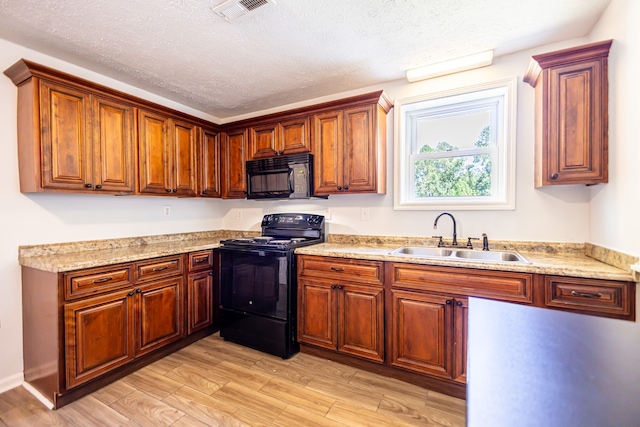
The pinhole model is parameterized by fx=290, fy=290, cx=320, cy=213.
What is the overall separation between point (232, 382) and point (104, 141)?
2146mm

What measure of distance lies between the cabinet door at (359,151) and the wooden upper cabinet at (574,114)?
120 cm

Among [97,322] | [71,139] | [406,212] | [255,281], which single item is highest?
[71,139]

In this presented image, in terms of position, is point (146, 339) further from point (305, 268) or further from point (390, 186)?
point (390, 186)

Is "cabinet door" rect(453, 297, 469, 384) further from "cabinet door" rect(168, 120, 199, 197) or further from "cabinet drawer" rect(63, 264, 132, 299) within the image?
"cabinet door" rect(168, 120, 199, 197)

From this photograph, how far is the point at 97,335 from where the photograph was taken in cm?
204

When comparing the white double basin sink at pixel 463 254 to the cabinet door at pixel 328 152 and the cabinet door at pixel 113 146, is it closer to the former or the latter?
the cabinet door at pixel 328 152

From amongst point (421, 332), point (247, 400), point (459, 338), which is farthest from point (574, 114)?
point (247, 400)

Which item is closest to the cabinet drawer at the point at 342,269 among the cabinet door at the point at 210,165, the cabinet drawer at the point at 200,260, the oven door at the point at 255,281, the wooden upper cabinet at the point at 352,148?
the oven door at the point at 255,281

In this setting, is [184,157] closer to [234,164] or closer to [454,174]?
[234,164]

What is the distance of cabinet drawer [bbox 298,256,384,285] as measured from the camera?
7.35ft

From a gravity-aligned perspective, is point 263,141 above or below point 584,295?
above

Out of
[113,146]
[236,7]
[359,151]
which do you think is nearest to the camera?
[236,7]

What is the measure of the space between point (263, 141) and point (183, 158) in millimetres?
831

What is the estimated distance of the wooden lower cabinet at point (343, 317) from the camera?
2.23 metres
